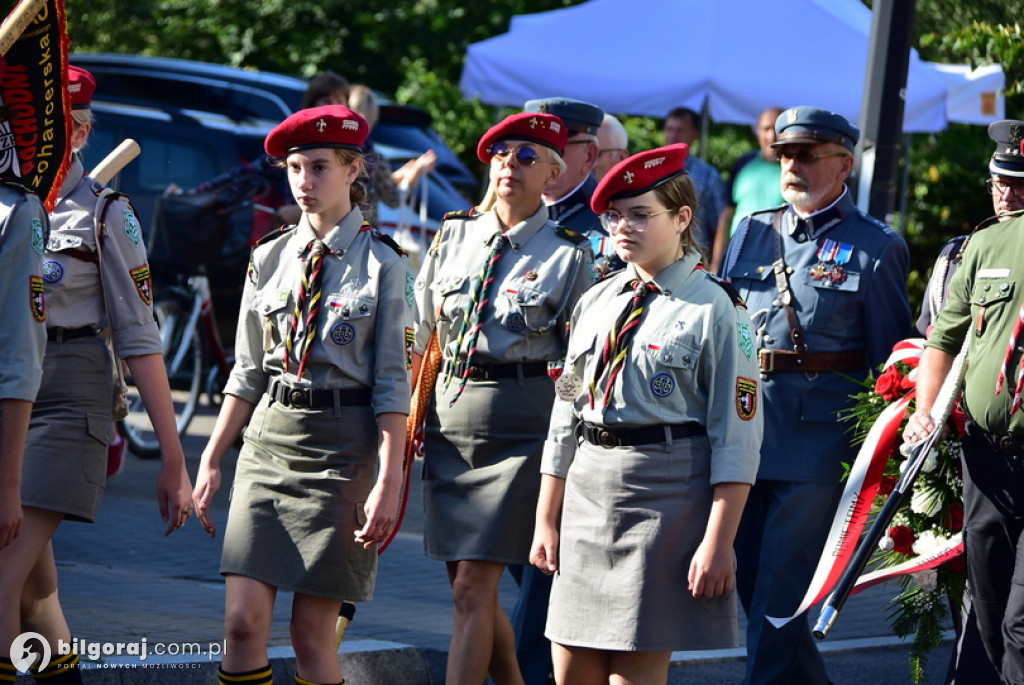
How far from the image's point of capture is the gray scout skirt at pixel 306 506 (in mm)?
5000

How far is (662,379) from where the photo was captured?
4.54 metres

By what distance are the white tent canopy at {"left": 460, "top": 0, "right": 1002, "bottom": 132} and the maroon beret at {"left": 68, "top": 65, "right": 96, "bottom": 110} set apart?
7.63 metres

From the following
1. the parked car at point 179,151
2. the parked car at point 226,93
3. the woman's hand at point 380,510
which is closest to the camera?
the woman's hand at point 380,510

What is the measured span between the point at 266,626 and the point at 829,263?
8.27 feet

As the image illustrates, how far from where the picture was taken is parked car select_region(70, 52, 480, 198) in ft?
44.0

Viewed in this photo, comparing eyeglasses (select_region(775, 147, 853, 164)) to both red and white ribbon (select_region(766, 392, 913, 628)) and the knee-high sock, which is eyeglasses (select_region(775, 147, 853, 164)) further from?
the knee-high sock

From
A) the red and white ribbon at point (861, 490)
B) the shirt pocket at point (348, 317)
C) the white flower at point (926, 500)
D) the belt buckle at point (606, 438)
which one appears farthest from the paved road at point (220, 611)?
the belt buckle at point (606, 438)

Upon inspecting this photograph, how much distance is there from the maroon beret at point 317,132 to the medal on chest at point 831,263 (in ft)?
6.23

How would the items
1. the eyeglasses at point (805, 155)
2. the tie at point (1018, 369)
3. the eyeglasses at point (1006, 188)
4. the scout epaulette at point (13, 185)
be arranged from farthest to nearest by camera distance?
the eyeglasses at point (805, 155) → the eyeglasses at point (1006, 188) → the tie at point (1018, 369) → the scout epaulette at point (13, 185)

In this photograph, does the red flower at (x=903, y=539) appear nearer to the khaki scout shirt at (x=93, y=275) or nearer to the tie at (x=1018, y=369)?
the tie at (x=1018, y=369)

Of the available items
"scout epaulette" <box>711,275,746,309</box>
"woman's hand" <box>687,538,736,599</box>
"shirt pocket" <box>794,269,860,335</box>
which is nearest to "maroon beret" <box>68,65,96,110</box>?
"scout epaulette" <box>711,275,746,309</box>

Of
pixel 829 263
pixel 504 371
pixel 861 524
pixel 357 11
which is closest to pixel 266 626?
pixel 504 371

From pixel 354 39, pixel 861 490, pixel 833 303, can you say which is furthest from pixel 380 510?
pixel 354 39

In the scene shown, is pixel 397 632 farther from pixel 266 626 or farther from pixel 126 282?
pixel 126 282
